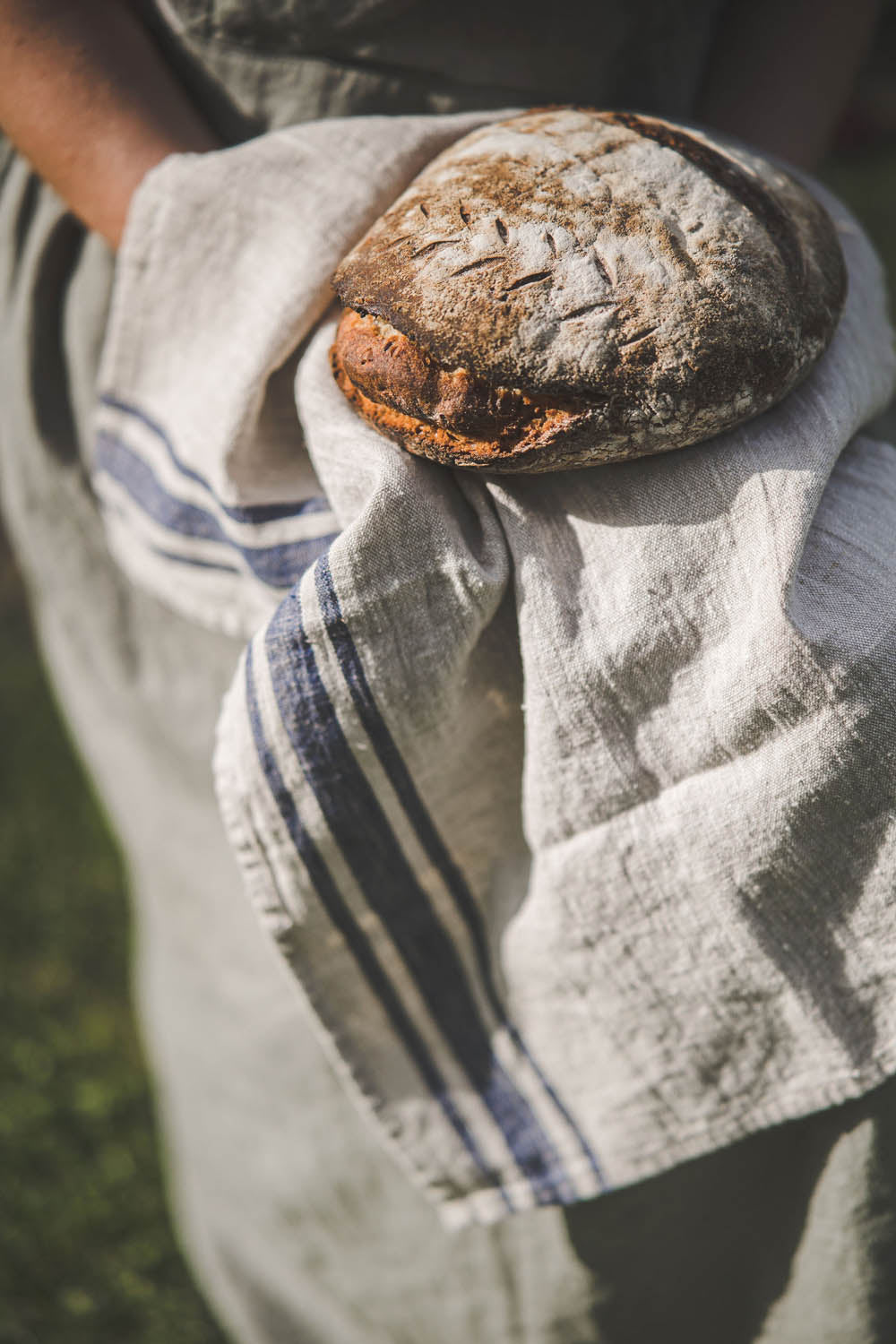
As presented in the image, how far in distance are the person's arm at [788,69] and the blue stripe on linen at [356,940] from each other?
685mm

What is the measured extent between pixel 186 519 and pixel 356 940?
0.36 metres

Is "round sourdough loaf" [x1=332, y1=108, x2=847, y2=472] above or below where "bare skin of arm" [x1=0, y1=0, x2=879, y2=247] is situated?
below

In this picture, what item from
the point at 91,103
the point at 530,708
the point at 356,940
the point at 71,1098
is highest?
the point at 91,103

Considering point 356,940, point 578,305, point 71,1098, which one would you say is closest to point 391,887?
point 356,940

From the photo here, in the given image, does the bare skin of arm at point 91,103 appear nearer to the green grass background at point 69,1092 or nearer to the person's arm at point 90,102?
the person's arm at point 90,102

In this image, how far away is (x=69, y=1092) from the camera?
1.73m

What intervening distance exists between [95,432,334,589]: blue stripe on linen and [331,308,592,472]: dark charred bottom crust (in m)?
0.13

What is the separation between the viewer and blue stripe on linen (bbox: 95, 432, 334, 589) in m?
0.71

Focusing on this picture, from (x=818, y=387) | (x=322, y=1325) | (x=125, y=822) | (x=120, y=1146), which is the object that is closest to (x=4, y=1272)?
(x=120, y=1146)

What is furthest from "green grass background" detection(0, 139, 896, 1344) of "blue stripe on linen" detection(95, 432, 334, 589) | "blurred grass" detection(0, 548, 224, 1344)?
"blue stripe on linen" detection(95, 432, 334, 589)

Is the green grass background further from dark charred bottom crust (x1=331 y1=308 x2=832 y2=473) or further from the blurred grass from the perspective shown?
dark charred bottom crust (x1=331 y1=308 x2=832 y2=473)

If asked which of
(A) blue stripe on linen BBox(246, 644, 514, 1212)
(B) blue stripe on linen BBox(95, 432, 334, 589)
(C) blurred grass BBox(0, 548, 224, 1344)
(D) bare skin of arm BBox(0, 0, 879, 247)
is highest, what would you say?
(D) bare skin of arm BBox(0, 0, 879, 247)

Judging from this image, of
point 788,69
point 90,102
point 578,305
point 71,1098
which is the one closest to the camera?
point 578,305

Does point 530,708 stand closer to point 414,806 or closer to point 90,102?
point 414,806
